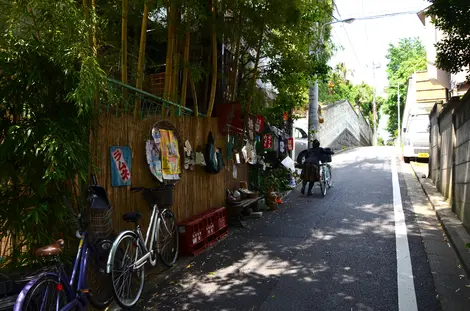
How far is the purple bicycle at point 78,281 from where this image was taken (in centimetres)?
321

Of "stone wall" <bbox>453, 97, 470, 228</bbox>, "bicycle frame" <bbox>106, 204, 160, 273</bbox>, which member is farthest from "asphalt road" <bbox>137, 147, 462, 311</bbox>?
"stone wall" <bbox>453, 97, 470, 228</bbox>

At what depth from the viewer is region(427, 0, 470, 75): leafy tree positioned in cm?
613

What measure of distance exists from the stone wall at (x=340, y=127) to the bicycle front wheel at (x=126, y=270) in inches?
761

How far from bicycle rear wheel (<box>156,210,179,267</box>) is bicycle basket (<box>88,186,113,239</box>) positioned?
1147mm

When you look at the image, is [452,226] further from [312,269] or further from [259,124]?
A: [259,124]

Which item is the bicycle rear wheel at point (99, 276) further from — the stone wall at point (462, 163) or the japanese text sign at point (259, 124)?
the japanese text sign at point (259, 124)

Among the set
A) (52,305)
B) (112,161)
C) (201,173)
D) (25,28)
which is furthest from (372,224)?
(25,28)

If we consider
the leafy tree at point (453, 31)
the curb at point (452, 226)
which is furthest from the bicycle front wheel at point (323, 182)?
the leafy tree at point (453, 31)

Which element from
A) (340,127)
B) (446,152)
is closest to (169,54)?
(446,152)

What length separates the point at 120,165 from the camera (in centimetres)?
518

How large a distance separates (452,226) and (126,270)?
6219 mm

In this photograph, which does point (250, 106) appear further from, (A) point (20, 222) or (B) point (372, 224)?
(A) point (20, 222)

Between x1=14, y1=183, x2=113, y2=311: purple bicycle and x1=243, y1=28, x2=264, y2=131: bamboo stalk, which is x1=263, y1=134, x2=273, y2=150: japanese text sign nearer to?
x1=243, y1=28, x2=264, y2=131: bamboo stalk

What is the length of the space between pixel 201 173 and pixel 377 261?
382cm
